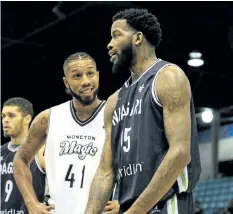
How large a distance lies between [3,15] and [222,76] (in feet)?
21.0

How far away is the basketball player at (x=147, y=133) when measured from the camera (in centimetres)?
266

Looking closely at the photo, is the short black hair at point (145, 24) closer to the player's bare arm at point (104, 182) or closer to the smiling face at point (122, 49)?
the smiling face at point (122, 49)

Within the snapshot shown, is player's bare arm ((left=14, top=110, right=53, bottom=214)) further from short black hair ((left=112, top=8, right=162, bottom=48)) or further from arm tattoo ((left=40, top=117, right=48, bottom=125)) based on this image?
short black hair ((left=112, top=8, right=162, bottom=48))

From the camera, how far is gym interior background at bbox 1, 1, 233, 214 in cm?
1166

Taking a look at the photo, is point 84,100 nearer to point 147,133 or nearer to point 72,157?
point 72,157

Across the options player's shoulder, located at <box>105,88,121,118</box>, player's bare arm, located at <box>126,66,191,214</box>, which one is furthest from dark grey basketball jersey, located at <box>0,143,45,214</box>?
player's bare arm, located at <box>126,66,191,214</box>

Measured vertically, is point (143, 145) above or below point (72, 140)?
below

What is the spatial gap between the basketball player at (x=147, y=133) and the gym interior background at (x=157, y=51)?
8206 mm

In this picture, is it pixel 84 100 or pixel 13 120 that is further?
pixel 13 120

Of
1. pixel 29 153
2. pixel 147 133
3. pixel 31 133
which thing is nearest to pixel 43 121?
pixel 31 133

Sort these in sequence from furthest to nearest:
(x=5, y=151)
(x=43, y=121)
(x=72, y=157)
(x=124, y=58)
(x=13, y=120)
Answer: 1. (x=5, y=151)
2. (x=13, y=120)
3. (x=43, y=121)
4. (x=72, y=157)
5. (x=124, y=58)

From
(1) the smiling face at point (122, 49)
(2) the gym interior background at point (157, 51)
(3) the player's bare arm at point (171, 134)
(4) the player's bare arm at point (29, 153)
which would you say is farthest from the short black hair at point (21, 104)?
(2) the gym interior background at point (157, 51)

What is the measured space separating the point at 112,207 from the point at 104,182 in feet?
0.65

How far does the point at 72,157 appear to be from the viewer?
4141mm
